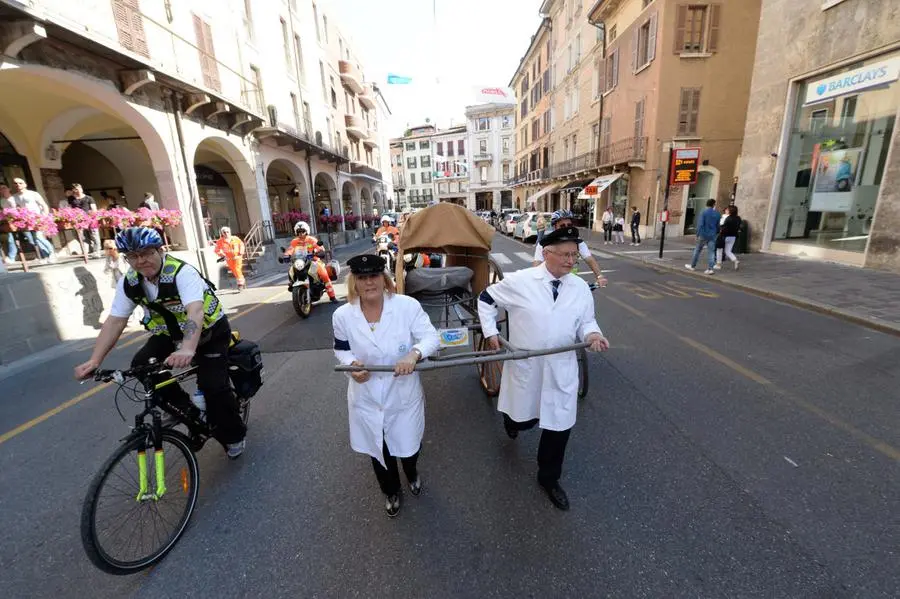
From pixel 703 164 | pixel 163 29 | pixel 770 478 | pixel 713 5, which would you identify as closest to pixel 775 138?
pixel 703 164

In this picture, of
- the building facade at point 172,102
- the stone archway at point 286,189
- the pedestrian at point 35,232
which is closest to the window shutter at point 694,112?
the building facade at point 172,102

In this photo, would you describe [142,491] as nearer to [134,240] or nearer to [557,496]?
[134,240]

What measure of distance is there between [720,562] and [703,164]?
2114 cm

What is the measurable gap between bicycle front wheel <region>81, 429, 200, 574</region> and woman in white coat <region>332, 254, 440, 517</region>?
4.13ft

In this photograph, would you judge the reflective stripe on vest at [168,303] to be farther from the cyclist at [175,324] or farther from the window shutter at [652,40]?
the window shutter at [652,40]

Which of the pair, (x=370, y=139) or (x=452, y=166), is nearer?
(x=370, y=139)

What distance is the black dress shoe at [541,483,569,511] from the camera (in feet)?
8.64

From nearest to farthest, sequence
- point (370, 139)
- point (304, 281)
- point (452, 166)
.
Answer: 1. point (304, 281)
2. point (370, 139)
3. point (452, 166)

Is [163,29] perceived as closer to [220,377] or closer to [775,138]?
[220,377]

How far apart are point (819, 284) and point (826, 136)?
5.83 metres

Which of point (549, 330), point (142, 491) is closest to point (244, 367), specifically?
point (142, 491)

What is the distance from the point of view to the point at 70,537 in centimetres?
257

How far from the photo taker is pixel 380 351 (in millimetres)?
2404

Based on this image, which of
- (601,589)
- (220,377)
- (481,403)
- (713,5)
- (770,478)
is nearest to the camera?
(601,589)
